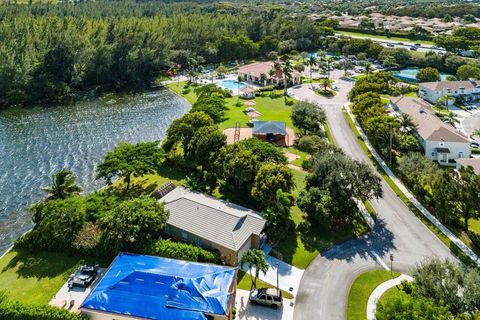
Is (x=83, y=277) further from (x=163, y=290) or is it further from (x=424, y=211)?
(x=424, y=211)

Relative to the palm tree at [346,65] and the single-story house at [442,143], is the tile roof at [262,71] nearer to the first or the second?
the palm tree at [346,65]

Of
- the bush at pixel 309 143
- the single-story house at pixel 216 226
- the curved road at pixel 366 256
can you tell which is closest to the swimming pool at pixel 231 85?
the bush at pixel 309 143

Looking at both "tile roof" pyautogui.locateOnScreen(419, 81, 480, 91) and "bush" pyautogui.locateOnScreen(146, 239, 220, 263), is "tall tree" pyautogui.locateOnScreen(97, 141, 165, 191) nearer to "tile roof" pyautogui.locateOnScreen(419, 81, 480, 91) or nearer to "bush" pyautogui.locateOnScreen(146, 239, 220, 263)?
"bush" pyautogui.locateOnScreen(146, 239, 220, 263)

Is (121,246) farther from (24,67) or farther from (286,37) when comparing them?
(286,37)

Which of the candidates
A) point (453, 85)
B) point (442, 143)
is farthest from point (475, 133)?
point (453, 85)

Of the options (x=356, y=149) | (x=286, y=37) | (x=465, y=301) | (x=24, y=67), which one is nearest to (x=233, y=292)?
(x=465, y=301)

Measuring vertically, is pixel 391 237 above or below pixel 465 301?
below
